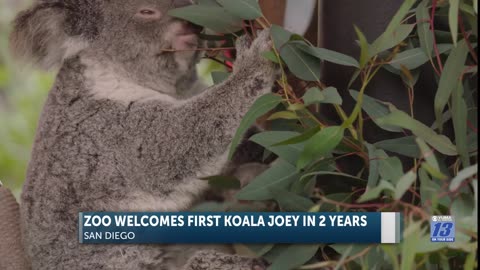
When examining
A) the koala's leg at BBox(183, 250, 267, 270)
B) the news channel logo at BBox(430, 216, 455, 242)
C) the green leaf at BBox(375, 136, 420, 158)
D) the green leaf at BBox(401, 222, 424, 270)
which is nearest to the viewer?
the green leaf at BBox(401, 222, 424, 270)

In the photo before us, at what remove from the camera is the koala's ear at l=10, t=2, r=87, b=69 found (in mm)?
2006

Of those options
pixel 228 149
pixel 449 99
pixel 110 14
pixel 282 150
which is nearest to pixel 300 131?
pixel 282 150

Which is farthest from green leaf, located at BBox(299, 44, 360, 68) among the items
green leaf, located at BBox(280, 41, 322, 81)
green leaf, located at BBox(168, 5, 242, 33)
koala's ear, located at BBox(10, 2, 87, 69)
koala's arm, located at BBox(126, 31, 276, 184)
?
koala's ear, located at BBox(10, 2, 87, 69)

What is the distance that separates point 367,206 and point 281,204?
23 centimetres

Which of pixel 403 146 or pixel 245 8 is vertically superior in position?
pixel 245 8

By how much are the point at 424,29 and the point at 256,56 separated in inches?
17.0

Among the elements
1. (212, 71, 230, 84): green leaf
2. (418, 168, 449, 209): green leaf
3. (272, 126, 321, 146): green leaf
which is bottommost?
(418, 168, 449, 209): green leaf

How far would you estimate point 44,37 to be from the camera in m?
2.04

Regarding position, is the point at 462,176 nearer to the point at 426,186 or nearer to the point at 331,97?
the point at 426,186

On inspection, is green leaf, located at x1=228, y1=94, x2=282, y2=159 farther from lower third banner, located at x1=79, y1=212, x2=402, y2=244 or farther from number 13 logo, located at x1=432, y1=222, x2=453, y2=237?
number 13 logo, located at x1=432, y1=222, x2=453, y2=237

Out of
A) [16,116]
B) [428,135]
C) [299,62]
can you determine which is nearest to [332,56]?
[299,62]

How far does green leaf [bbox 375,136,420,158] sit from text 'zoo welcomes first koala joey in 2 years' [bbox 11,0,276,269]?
339 millimetres

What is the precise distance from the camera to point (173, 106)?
6.51 feet

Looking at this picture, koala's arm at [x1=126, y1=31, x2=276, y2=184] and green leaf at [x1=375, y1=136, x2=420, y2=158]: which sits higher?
koala's arm at [x1=126, y1=31, x2=276, y2=184]
